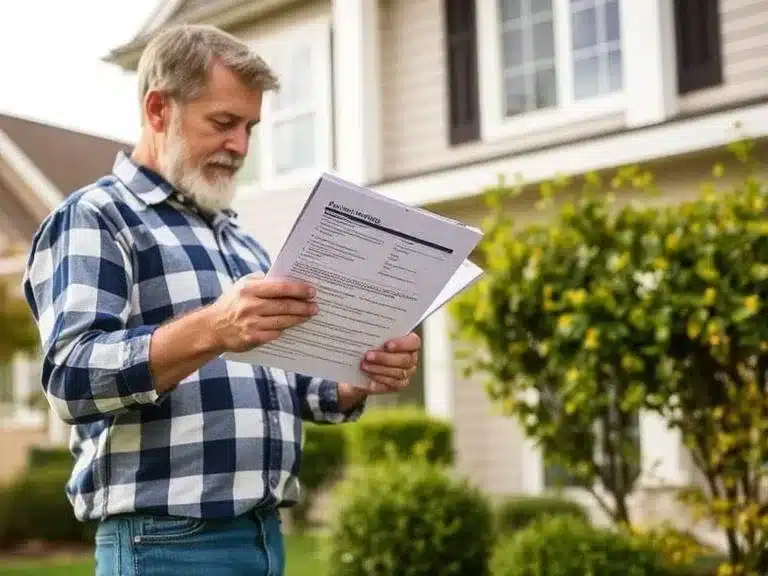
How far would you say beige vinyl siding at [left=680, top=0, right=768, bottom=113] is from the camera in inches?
251

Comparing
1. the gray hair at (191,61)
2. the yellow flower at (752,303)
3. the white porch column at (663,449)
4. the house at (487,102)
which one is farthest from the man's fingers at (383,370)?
the white porch column at (663,449)

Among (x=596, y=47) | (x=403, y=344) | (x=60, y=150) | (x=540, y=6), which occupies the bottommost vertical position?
(x=403, y=344)

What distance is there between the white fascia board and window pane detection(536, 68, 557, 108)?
65 centimetres

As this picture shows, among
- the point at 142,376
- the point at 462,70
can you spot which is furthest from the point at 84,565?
the point at 142,376

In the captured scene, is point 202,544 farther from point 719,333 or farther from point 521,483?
point 521,483

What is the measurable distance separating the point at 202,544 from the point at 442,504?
3.51 meters

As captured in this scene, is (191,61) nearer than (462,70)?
Yes

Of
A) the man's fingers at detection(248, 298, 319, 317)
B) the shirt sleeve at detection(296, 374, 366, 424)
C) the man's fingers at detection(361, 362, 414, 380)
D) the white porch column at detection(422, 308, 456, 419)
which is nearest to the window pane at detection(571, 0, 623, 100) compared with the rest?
the white porch column at detection(422, 308, 456, 419)

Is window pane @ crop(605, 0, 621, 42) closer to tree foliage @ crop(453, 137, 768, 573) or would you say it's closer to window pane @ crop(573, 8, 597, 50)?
window pane @ crop(573, 8, 597, 50)

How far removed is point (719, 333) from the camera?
13.9 ft

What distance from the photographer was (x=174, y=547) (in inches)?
74.2

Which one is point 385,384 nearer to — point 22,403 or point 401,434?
point 401,434

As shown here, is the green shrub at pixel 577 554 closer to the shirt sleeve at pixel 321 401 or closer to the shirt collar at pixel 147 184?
the shirt sleeve at pixel 321 401

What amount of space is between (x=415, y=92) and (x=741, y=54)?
2701 millimetres
